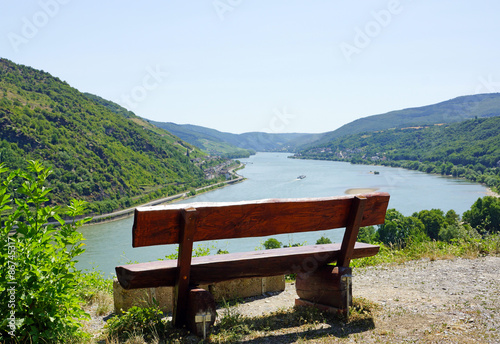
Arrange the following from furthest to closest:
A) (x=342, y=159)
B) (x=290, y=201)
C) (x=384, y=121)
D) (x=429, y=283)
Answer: (x=384, y=121) → (x=342, y=159) → (x=429, y=283) → (x=290, y=201)

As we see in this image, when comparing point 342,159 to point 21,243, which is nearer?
point 21,243

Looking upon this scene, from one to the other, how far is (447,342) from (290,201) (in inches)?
47.5

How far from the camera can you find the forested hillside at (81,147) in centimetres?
5903

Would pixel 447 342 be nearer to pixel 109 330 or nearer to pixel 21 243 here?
pixel 109 330

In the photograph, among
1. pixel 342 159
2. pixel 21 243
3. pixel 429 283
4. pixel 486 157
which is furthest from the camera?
pixel 342 159

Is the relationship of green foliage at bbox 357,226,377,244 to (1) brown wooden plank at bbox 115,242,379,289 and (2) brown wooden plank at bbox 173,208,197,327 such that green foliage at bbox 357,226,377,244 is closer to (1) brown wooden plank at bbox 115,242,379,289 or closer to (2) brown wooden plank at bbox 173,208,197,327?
(1) brown wooden plank at bbox 115,242,379,289

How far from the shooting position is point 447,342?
241 centimetres

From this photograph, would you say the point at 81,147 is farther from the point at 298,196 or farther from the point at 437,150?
the point at 437,150

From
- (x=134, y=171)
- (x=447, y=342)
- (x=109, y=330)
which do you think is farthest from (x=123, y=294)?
(x=134, y=171)

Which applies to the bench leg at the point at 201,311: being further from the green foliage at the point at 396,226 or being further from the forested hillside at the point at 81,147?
the forested hillside at the point at 81,147

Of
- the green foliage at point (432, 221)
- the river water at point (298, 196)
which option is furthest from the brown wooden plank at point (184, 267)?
the green foliage at point (432, 221)

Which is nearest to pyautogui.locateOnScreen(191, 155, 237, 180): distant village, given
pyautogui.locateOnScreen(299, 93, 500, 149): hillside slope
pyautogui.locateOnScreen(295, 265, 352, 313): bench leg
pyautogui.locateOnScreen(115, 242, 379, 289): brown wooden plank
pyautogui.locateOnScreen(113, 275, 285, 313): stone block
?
pyautogui.locateOnScreen(299, 93, 500, 149): hillside slope

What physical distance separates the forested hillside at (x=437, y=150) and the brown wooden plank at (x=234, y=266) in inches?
2351

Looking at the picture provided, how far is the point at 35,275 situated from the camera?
222 cm
